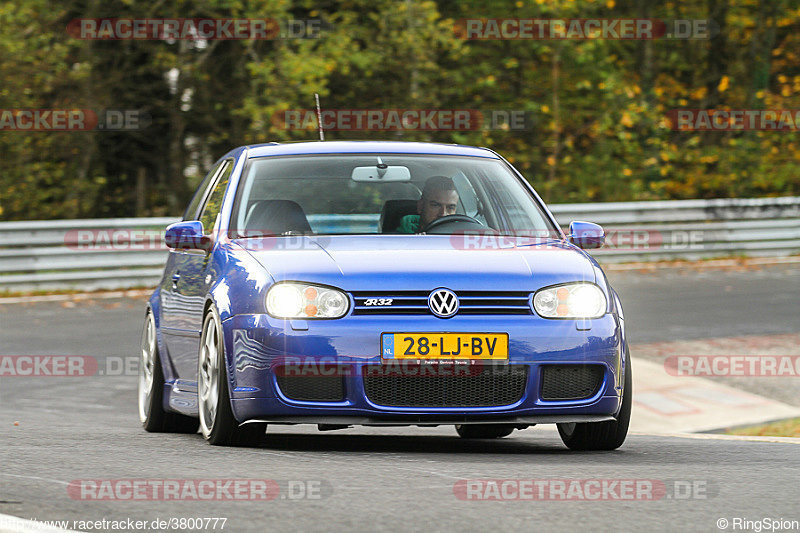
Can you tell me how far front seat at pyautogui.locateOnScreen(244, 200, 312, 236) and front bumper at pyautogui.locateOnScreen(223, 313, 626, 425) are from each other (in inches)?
35.0

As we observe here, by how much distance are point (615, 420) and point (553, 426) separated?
3.75 metres

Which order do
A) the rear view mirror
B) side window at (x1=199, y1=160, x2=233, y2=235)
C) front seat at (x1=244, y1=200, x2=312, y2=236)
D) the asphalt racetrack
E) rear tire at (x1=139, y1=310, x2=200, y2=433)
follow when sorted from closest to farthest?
the asphalt racetrack, front seat at (x1=244, y1=200, x2=312, y2=236), the rear view mirror, side window at (x1=199, y1=160, x2=233, y2=235), rear tire at (x1=139, y1=310, x2=200, y2=433)

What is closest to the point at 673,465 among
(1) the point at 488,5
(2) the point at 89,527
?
(2) the point at 89,527

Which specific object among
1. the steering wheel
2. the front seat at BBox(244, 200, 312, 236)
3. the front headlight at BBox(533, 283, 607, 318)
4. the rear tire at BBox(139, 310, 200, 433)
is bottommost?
the rear tire at BBox(139, 310, 200, 433)

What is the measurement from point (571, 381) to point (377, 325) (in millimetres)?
984

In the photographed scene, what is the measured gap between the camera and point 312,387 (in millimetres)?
6953

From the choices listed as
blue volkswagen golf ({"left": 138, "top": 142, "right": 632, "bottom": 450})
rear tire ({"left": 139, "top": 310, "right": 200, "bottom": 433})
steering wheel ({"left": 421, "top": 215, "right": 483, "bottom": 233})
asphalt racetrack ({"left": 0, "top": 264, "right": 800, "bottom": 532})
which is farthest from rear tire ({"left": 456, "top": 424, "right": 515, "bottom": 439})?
rear tire ({"left": 139, "top": 310, "right": 200, "bottom": 433})

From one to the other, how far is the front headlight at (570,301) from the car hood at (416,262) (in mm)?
44

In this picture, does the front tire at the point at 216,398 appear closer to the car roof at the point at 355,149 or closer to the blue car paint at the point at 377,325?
the blue car paint at the point at 377,325

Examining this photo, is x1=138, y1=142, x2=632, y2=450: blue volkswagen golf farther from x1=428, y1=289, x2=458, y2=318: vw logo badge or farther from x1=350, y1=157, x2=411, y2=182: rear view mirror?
x1=350, y1=157, x2=411, y2=182: rear view mirror

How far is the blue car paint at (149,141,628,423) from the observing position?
6.87 metres

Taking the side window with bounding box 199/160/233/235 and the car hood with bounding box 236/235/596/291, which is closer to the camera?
the car hood with bounding box 236/235/596/291

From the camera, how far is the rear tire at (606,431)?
7.48 meters

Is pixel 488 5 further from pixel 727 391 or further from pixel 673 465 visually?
pixel 673 465
